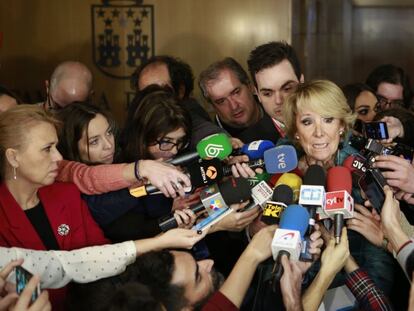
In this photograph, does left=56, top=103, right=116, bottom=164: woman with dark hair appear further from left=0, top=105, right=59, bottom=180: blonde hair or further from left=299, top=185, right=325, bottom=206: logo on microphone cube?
left=299, top=185, right=325, bottom=206: logo on microphone cube

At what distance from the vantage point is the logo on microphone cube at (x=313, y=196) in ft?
6.00

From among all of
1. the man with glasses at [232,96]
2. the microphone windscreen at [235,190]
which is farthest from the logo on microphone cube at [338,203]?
the man with glasses at [232,96]

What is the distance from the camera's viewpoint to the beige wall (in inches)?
189

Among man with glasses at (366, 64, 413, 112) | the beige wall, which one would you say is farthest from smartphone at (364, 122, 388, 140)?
the beige wall

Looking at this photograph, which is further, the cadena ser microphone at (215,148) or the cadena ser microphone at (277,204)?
the cadena ser microphone at (215,148)

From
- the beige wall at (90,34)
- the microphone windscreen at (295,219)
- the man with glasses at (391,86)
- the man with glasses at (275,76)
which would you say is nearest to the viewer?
the microphone windscreen at (295,219)

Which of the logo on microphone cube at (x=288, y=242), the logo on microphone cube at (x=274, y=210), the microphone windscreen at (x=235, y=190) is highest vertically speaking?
the microphone windscreen at (x=235, y=190)

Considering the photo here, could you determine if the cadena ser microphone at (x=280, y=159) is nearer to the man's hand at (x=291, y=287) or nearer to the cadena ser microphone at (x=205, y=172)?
the cadena ser microphone at (x=205, y=172)

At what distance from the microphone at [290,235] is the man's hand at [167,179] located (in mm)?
435

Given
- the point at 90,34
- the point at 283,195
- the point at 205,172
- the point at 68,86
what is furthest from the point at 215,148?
the point at 90,34

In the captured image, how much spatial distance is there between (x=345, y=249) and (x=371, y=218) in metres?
0.28

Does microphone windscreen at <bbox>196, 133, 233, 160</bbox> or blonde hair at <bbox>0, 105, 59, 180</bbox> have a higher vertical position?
blonde hair at <bbox>0, 105, 59, 180</bbox>

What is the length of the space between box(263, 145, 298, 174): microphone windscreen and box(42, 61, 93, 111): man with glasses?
6.51 ft

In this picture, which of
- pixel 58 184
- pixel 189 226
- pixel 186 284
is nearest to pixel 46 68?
pixel 58 184
